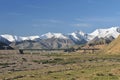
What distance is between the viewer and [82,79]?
45.6 meters

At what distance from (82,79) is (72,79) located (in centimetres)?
133

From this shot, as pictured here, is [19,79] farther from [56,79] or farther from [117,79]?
[117,79]

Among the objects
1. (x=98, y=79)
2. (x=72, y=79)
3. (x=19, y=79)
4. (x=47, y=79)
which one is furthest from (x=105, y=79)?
(x=19, y=79)

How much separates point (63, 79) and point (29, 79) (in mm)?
4752

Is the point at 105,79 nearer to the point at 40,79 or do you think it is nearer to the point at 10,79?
the point at 40,79

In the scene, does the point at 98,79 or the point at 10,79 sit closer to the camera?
the point at 98,79

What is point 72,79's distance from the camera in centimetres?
4569

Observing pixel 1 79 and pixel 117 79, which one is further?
pixel 1 79

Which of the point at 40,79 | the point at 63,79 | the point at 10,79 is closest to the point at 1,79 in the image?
the point at 10,79

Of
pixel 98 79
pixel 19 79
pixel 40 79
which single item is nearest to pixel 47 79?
pixel 40 79

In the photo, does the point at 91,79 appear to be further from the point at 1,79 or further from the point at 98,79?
the point at 1,79

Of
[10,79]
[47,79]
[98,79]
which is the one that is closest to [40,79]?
[47,79]

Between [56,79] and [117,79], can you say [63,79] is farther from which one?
[117,79]

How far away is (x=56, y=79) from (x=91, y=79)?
4831 mm
